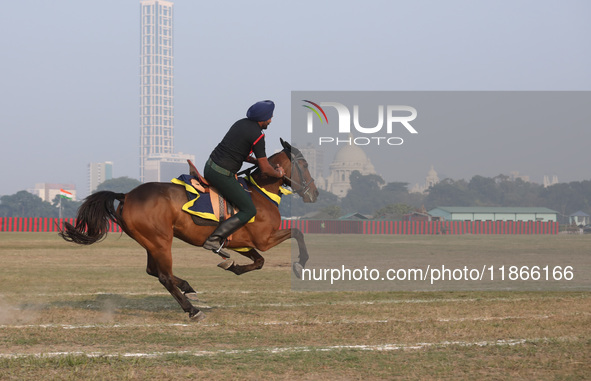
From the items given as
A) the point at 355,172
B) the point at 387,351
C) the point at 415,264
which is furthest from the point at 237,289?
the point at 355,172

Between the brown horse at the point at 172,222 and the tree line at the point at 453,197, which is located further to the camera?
the tree line at the point at 453,197

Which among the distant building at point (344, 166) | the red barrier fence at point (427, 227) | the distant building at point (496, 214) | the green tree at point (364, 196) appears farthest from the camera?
the distant building at point (344, 166)

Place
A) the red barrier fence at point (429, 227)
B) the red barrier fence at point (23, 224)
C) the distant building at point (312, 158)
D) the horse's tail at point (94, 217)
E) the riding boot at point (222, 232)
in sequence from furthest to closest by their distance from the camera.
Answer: the red barrier fence at point (429, 227) → the red barrier fence at point (23, 224) → the distant building at point (312, 158) → the horse's tail at point (94, 217) → the riding boot at point (222, 232)

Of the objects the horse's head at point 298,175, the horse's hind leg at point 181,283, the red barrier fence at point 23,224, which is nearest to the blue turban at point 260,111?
the horse's head at point 298,175

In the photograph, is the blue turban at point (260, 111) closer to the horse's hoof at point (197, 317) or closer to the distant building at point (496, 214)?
the horse's hoof at point (197, 317)

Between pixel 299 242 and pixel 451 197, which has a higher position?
pixel 451 197

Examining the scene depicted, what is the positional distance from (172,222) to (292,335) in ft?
10.0

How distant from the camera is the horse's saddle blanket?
40.0 ft

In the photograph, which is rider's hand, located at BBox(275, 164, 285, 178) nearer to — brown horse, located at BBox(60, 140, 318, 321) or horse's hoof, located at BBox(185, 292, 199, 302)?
brown horse, located at BBox(60, 140, 318, 321)

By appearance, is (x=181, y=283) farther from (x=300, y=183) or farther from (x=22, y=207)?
(x=22, y=207)

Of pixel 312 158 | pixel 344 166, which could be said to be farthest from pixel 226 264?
pixel 344 166

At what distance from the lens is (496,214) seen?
279 feet

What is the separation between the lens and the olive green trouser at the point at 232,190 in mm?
12250

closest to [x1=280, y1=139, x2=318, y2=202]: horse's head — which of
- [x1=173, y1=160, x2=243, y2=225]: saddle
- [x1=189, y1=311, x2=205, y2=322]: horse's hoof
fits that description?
[x1=173, y1=160, x2=243, y2=225]: saddle
